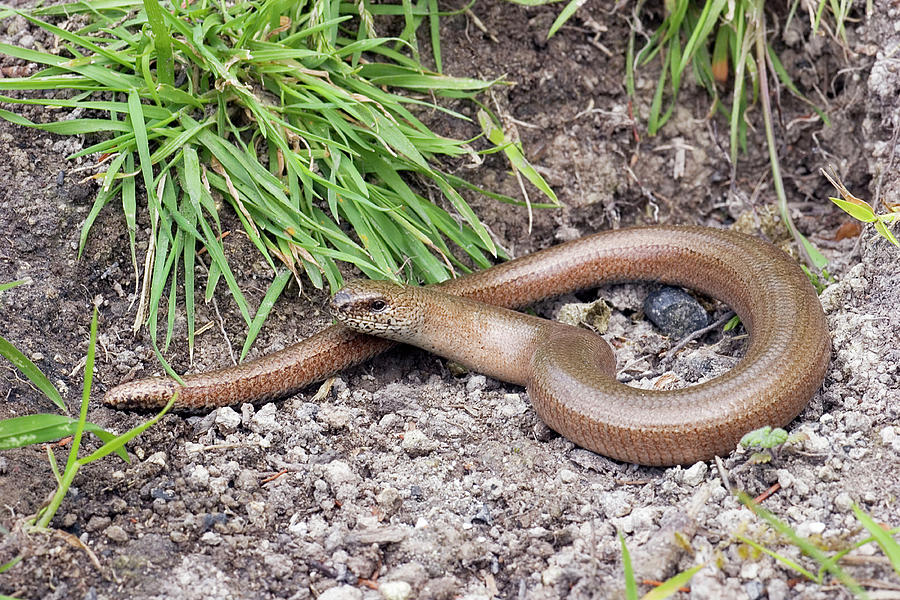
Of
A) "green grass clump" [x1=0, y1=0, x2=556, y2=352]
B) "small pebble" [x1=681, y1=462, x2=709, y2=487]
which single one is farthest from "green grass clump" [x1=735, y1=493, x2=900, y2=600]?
"green grass clump" [x1=0, y1=0, x2=556, y2=352]

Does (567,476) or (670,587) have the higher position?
(670,587)

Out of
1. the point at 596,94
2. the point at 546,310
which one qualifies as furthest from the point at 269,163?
the point at 596,94

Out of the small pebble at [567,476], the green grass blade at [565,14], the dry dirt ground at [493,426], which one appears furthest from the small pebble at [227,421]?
the green grass blade at [565,14]

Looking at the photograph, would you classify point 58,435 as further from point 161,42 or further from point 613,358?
point 613,358

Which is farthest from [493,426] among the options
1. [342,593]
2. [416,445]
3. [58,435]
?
[58,435]

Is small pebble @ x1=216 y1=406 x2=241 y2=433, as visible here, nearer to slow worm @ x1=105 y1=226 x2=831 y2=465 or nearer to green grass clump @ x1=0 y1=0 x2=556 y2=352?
slow worm @ x1=105 y1=226 x2=831 y2=465
